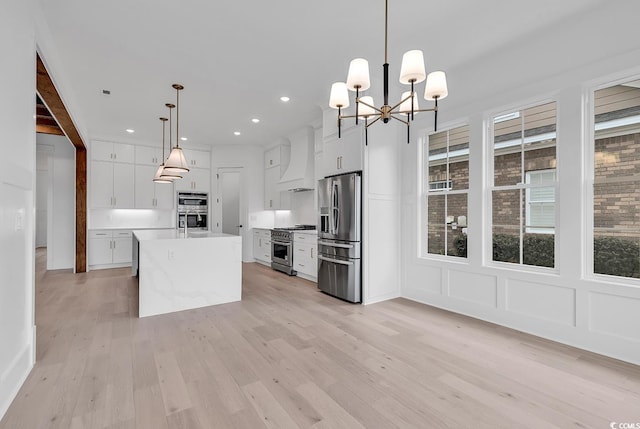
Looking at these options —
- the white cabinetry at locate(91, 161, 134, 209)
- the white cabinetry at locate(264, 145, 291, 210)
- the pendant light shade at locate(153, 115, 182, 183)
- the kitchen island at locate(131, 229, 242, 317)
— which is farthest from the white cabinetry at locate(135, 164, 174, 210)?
the kitchen island at locate(131, 229, 242, 317)

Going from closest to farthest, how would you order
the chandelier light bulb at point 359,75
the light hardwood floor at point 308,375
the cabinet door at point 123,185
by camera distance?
the light hardwood floor at point 308,375
the chandelier light bulb at point 359,75
the cabinet door at point 123,185

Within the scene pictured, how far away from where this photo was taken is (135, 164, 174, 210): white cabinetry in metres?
7.17

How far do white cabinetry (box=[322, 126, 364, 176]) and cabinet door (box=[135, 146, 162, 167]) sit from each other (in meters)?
4.64

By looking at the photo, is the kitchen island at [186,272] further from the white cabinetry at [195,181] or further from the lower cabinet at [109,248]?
the white cabinetry at [195,181]

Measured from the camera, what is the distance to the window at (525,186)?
312cm

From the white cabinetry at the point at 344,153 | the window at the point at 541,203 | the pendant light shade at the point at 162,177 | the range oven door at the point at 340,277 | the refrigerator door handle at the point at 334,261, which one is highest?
the white cabinetry at the point at 344,153

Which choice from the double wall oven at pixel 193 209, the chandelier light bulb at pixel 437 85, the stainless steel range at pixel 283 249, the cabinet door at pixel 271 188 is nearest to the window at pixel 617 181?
the chandelier light bulb at pixel 437 85

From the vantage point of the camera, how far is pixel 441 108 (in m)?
3.99

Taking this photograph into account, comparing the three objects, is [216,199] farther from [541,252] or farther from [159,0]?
[541,252]

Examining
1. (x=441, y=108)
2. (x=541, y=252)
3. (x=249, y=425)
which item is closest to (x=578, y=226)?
(x=541, y=252)

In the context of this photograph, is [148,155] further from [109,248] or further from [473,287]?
[473,287]

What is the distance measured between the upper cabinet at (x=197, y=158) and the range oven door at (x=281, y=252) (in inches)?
111

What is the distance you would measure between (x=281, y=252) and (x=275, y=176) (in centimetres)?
193

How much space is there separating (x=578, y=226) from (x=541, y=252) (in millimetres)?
450
